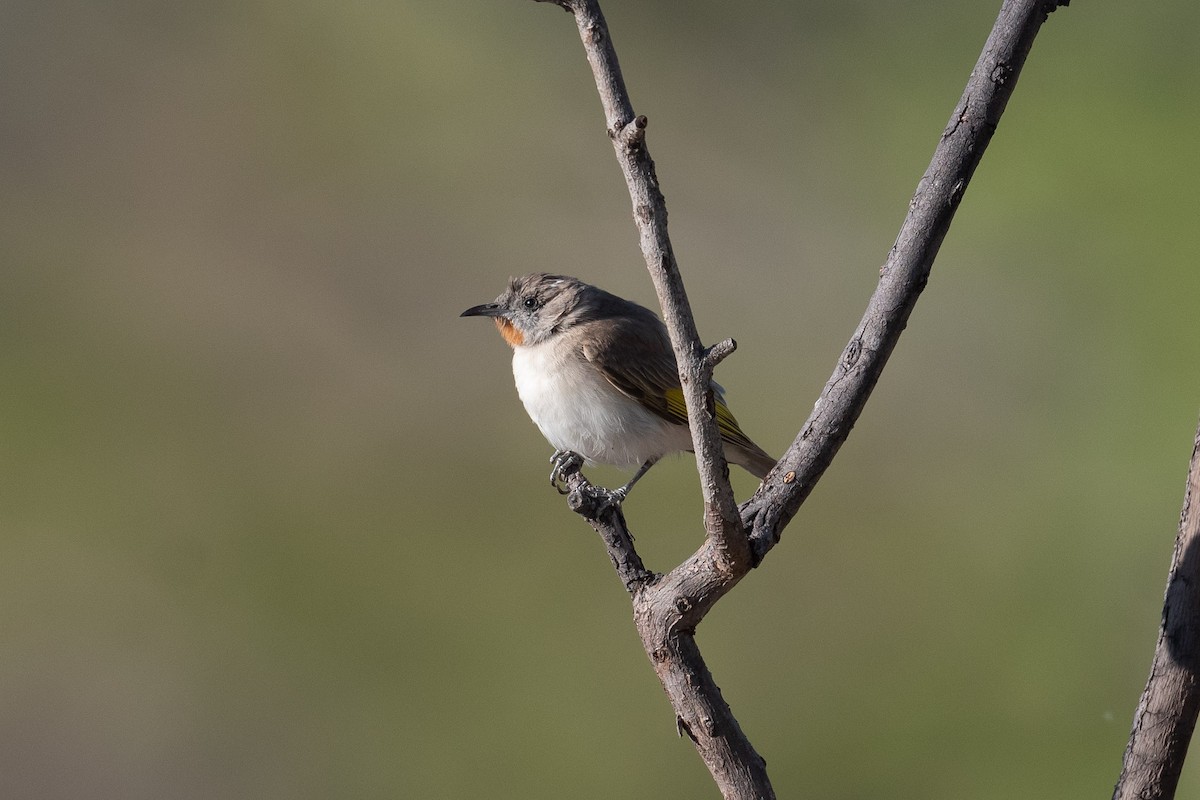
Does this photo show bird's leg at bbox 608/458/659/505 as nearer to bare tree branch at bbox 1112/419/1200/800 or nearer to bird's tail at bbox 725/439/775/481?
bird's tail at bbox 725/439/775/481

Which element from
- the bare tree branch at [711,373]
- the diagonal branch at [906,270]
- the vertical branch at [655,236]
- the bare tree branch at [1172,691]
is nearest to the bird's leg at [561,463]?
the bare tree branch at [711,373]

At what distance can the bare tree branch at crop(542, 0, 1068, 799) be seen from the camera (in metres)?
1.53

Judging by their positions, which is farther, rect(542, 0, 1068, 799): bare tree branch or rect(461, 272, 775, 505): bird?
rect(461, 272, 775, 505): bird

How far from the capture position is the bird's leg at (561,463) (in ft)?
10.3

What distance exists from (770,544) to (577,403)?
1.64 m

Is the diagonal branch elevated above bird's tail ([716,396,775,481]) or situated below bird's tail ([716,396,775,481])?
above

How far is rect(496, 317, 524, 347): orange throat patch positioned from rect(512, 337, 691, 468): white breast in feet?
0.55

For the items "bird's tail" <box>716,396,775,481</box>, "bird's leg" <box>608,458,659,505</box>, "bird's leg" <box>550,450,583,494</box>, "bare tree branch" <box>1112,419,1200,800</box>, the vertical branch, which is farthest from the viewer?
"bird's tail" <box>716,396,775,481</box>

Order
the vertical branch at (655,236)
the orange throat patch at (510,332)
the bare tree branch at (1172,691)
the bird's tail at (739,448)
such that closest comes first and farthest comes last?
the vertical branch at (655,236)
the bare tree branch at (1172,691)
the bird's tail at (739,448)
the orange throat patch at (510,332)

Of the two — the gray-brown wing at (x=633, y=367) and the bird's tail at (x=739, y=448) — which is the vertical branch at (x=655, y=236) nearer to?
the bird's tail at (x=739, y=448)

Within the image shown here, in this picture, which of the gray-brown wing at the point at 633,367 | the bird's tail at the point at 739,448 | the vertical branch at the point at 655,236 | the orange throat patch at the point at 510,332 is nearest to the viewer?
the vertical branch at the point at 655,236

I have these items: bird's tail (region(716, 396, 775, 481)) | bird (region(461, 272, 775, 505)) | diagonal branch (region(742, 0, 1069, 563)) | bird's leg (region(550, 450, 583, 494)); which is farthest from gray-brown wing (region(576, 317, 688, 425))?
diagonal branch (region(742, 0, 1069, 563))

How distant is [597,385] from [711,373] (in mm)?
1928

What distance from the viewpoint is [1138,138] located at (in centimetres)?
703
